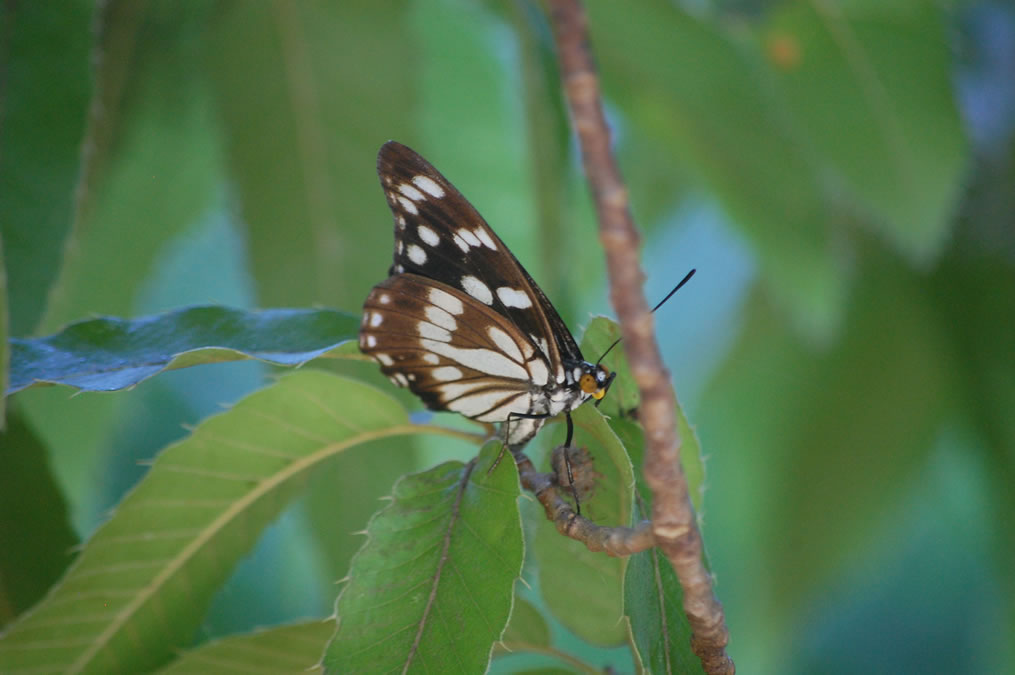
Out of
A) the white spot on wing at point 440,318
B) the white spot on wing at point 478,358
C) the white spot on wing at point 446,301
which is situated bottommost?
the white spot on wing at point 478,358

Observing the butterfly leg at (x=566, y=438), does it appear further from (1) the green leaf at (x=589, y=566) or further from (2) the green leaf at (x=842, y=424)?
(2) the green leaf at (x=842, y=424)

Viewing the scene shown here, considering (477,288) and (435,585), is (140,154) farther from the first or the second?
(435,585)

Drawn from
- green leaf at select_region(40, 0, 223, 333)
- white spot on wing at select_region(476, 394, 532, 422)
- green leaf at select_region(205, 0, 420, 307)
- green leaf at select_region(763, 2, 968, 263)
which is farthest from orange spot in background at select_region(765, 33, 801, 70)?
white spot on wing at select_region(476, 394, 532, 422)

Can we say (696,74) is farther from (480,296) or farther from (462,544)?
(462,544)

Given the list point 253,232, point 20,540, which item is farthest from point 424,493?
point 253,232

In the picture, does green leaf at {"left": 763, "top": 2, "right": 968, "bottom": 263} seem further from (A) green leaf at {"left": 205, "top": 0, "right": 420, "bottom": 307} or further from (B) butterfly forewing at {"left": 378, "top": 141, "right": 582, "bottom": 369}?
(B) butterfly forewing at {"left": 378, "top": 141, "right": 582, "bottom": 369}

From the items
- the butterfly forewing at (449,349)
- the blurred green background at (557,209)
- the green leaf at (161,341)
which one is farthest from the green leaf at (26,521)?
the butterfly forewing at (449,349)

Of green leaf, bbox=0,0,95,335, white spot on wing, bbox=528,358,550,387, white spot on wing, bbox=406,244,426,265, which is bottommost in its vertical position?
white spot on wing, bbox=528,358,550,387
